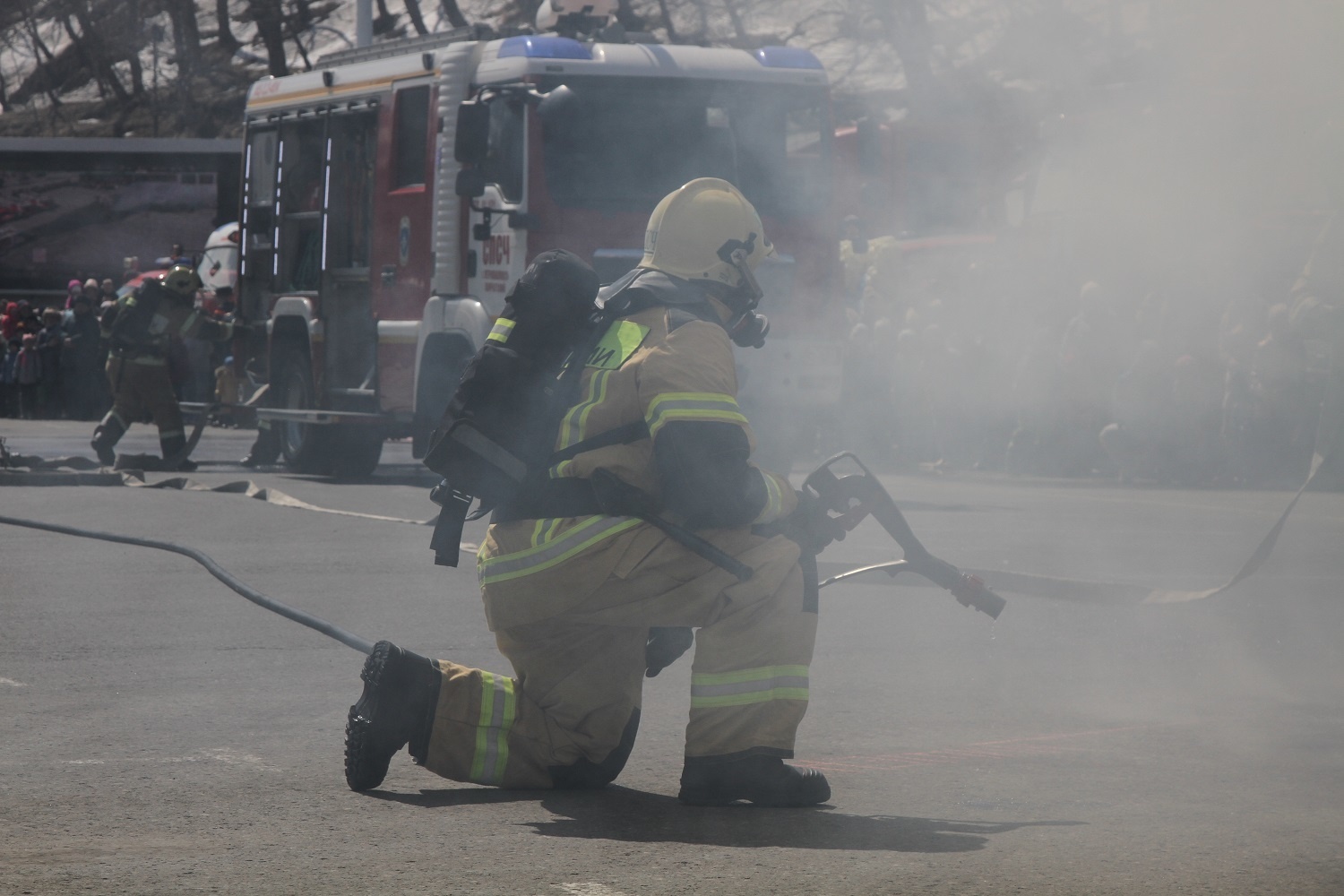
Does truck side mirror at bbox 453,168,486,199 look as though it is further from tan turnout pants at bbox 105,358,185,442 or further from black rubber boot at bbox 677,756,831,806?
black rubber boot at bbox 677,756,831,806

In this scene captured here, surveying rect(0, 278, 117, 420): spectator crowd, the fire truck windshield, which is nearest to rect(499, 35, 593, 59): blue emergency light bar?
the fire truck windshield

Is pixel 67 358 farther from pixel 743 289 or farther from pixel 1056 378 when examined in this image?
pixel 743 289

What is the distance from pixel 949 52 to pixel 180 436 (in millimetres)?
10318

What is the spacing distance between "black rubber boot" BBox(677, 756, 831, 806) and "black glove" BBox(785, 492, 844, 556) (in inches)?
20.9

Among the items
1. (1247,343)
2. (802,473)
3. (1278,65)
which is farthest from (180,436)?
(1278,65)

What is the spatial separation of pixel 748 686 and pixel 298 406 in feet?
35.6

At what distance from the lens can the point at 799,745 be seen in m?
4.93

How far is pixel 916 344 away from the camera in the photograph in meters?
14.9

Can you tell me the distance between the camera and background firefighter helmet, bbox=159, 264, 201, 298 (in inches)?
556

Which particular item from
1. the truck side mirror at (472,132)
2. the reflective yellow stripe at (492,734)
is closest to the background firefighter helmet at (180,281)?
the truck side mirror at (472,132)

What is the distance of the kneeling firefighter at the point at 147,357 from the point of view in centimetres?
1407

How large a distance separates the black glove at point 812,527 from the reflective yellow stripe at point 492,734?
799mm

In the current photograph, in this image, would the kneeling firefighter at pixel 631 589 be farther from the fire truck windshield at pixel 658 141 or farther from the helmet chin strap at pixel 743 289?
the fire truck windshield at pixel 658 141

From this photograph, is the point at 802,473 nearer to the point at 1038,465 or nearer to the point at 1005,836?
the point at 1038,465
